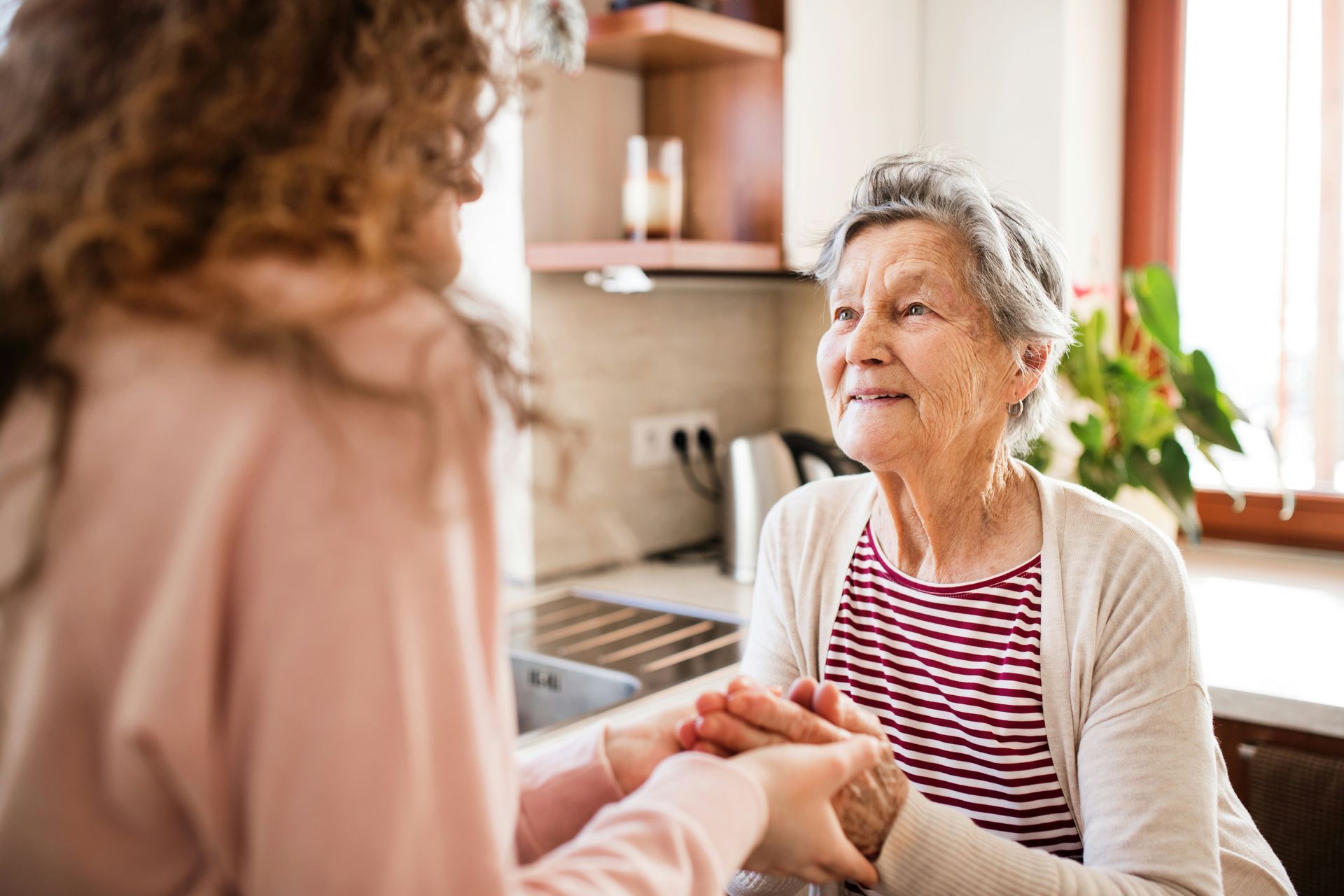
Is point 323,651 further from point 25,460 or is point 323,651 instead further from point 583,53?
point 583,53

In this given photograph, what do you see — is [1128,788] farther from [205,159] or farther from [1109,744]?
[205,159]

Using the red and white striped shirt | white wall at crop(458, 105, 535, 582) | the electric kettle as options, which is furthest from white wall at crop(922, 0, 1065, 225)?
the red and white striped shirt

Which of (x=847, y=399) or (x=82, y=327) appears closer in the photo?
(x=82, y=327)

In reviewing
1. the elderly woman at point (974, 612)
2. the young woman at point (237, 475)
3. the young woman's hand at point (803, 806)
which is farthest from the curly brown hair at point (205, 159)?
the elderly woman at point (974, 612)

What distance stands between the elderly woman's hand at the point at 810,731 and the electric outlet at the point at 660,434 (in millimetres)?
1484

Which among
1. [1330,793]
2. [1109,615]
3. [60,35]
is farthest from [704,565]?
[60,35]

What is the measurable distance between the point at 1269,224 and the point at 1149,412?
0.64 meters

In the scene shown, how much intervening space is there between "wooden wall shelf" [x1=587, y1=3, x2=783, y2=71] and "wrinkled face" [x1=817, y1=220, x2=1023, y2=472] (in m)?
0.93

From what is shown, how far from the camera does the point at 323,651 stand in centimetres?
49

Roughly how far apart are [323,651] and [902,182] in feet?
3.22

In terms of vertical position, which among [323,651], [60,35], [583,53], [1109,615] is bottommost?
[1109,615]

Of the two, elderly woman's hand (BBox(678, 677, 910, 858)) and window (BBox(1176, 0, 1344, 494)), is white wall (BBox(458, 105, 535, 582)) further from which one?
window (BBox(1176, 0, 1344, 494))

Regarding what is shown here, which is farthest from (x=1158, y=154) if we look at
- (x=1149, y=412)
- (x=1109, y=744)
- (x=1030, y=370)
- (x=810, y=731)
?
(x=810, y=731)

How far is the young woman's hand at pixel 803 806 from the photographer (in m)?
0.75
